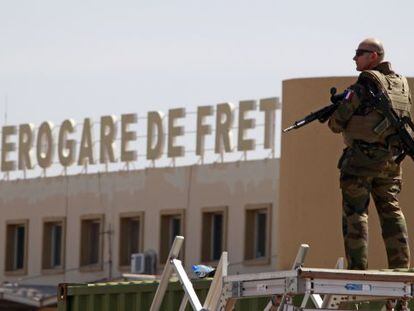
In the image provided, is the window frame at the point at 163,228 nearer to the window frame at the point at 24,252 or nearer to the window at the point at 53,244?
the window at the point at 53,244

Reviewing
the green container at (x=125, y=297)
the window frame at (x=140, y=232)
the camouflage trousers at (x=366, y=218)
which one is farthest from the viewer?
the window frame at (x=140, y=232)

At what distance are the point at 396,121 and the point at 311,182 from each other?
14562 mm

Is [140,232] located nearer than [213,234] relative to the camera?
No

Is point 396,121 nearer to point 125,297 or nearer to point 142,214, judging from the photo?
point 125,297

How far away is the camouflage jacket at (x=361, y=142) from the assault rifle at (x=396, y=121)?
0.24 ft

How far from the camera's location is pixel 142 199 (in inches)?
2168

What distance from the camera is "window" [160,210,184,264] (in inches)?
2131

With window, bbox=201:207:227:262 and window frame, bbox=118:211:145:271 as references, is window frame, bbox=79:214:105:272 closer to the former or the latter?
window frame, bbox=118:211:145:271

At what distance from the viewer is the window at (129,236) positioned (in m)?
55.6

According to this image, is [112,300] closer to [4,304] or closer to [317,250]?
[317,250]

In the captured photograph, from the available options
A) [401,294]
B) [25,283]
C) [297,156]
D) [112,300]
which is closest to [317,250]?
[297,156]

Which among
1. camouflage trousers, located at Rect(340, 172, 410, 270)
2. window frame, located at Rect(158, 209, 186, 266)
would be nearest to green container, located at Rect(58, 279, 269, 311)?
camouflage trousers, located at Rect(340, 172, 410, 270)

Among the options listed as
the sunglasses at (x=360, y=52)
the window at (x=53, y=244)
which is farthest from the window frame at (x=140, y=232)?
the sunglasses at (x=360, y=52)

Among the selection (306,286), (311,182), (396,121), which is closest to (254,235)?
(311,182)
